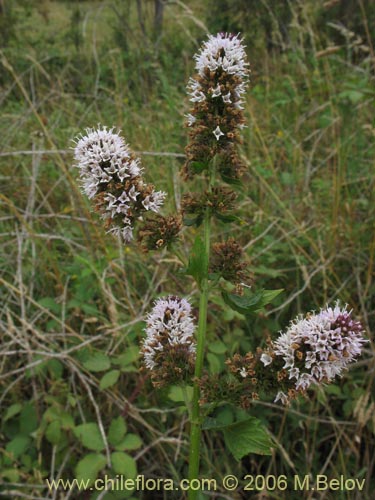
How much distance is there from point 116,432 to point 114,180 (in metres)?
1.13

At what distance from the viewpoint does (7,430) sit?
7.50 ft

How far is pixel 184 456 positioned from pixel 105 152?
4.34 ft

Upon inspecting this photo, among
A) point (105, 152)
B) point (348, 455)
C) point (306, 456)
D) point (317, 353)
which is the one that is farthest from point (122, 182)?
point (348, 455)

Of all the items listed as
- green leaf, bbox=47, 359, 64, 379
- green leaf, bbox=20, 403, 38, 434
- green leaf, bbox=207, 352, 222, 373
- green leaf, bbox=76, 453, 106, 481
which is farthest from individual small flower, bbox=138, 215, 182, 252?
green leaf, bbox=20, 403, 38, 434

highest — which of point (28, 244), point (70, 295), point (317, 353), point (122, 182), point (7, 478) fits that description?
point (28, 244)

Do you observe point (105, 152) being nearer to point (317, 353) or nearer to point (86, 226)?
point (317, 353)

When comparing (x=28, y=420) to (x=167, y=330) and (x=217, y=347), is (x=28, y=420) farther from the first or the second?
(x=167, y=330)

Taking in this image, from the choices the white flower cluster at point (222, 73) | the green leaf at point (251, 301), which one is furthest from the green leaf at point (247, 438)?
the white flower cluster at point (222, 73)

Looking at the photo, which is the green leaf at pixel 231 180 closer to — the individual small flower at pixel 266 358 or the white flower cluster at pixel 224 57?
the white flower cluster at pixel 224 57

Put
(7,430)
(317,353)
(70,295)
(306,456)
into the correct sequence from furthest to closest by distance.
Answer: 1. (70,295)
2. (7,430)
3. (306,456)
4. (317,353)

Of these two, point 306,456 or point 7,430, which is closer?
point 306,456

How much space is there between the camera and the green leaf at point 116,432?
6.55 feet

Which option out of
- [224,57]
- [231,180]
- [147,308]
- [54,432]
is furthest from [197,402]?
[147,308]

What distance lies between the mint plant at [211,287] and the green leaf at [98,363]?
0.80 metres
